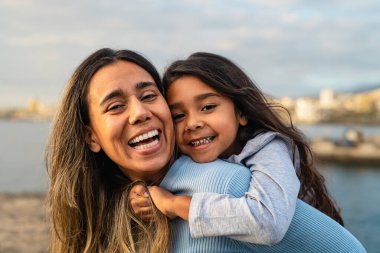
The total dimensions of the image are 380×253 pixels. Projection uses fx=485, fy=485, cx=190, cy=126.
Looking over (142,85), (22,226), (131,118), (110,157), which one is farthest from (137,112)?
(22,226)

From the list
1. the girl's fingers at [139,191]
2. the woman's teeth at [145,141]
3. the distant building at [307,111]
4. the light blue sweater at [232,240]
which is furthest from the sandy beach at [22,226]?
the distant building at [307,111]

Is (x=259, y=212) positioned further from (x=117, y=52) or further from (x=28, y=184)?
(x=28, y=184)

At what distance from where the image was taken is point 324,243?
171cm

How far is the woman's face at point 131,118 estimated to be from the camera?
1.87 metres

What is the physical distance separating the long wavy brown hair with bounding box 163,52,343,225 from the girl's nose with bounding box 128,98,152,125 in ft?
1.01

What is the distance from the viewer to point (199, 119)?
2076mm

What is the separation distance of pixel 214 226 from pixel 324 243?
418 mm

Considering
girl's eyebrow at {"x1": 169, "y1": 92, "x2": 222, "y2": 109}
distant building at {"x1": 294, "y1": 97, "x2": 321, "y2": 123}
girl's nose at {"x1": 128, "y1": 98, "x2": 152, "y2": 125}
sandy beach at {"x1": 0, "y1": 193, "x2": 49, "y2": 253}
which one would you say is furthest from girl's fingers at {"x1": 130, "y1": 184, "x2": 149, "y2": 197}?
distant building at {"x1": 294, "y1": 97, "x2": 321, "y2": 123}

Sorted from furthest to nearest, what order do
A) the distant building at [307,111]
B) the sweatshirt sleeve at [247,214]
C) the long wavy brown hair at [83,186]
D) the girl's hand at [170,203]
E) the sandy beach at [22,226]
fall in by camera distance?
the distant building at [307,111] → the sandy beach at [22,226] → the long wavy brown hair at [83,186] → the girl's hand at [170,203] → the sweatshirt sleeve at [247,214]

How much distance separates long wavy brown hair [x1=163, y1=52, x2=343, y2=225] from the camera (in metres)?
2.11

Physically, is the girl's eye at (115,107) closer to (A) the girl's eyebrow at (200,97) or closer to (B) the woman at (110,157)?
(B) the woman at (110,157)

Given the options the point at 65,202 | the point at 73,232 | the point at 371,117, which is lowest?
the point at 371,117

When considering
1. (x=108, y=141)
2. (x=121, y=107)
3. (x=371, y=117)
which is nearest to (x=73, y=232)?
(x=108, y=141)

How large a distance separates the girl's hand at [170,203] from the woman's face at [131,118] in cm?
10
